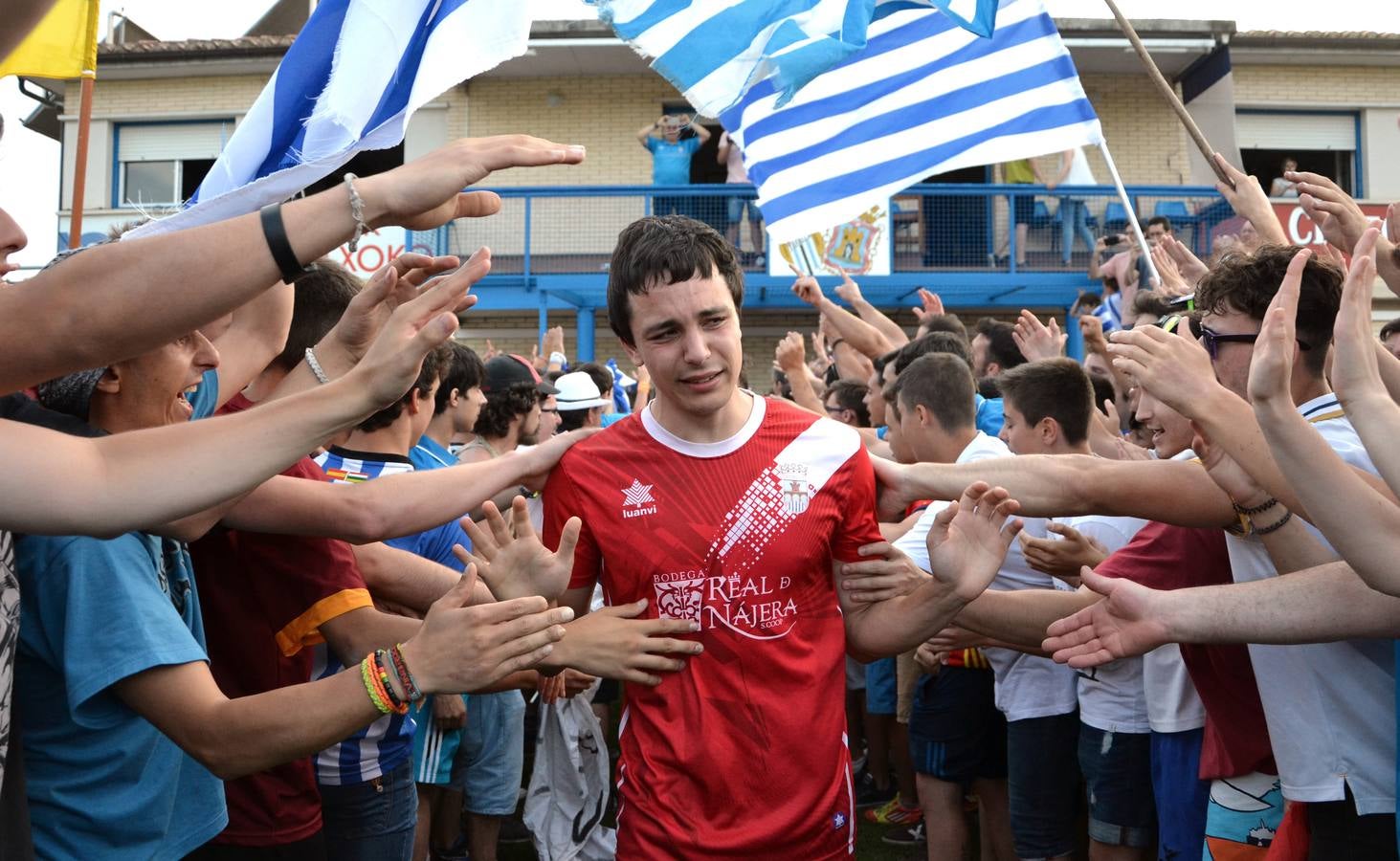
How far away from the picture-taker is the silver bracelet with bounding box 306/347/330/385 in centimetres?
310

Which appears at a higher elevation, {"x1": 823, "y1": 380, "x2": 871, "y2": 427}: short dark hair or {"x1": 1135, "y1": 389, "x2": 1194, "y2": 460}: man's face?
{"x1": 823, "y1": 380, "x2": 871, "y2": 427}: short dark hair

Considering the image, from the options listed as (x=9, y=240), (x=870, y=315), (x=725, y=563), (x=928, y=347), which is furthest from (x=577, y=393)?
(x=9, y=240)

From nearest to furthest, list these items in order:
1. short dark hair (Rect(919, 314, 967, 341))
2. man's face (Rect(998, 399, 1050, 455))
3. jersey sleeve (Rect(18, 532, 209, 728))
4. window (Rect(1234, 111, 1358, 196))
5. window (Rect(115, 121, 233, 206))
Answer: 1. jersey sleeve (Rect(18, 532, 209, 728))
2. man's face (Rect(998, 399, 1050, 455))
3. short dark hair (Rect(919, 314, 967, 341))
4. window (Rect(1234, 111, 1358, 196))
5. window (Rect(115, 121, 233, 206))

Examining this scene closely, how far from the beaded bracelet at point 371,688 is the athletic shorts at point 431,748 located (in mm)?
2609

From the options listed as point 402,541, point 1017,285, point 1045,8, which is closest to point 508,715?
point 402,541

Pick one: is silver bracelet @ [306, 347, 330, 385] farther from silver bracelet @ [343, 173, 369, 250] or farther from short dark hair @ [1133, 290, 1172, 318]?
short dark hair @ [1133, 290, 1172, 318]

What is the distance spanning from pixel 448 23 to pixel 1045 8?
3.57 meters

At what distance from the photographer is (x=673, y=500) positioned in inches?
117

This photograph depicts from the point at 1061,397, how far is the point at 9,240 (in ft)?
12.1

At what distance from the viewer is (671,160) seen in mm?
15695

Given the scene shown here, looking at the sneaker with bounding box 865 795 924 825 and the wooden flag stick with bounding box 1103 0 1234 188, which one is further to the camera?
the sneaker with bounding box 865 795 924 825

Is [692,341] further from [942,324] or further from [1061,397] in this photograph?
[942,324]

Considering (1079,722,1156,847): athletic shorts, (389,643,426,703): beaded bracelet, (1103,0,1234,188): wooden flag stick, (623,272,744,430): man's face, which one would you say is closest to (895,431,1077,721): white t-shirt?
(1079,722,1156,847): athletic shorts

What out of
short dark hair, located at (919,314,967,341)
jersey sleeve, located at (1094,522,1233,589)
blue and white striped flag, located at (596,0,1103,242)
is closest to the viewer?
jersey sleeve, located at (1094,522,1233,589)
